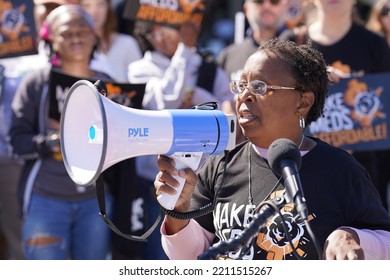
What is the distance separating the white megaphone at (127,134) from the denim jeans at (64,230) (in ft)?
8.38

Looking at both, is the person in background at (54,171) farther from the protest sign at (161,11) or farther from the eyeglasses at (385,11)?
the eyeglasses at (385,11)

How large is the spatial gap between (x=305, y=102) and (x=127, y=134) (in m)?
0.88

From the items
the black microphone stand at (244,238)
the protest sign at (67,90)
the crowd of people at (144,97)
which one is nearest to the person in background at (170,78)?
the crowd of people at (144,97)

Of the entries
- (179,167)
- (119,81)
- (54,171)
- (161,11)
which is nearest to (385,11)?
(161,11)

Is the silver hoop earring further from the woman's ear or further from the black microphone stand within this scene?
the black microphone stand

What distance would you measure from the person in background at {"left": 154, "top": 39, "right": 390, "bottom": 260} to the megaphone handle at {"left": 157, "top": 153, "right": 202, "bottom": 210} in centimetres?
2

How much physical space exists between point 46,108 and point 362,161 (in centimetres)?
204

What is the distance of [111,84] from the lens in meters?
5.50

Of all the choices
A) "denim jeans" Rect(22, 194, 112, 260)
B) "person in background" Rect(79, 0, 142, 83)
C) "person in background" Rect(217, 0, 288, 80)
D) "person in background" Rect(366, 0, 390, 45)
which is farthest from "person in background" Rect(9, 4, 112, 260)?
"person in background" Rect(366, 0, 390, 45)

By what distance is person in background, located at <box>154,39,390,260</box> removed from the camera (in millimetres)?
3262

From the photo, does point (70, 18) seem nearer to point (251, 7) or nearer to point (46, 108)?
point (46, 108)

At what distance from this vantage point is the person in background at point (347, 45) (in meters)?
5.70

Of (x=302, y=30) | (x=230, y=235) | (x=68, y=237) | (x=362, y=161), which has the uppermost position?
(x=302, y=30)
